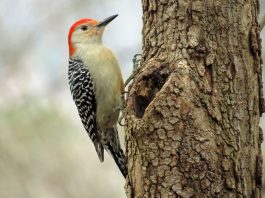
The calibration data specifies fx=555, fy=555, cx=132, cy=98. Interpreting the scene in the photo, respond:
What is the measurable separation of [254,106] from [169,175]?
764 millimetres

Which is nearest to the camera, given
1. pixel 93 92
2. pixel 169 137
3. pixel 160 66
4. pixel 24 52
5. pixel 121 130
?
pixel 169 137

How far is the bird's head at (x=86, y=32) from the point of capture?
20.1 feet

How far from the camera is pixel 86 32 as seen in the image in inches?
242

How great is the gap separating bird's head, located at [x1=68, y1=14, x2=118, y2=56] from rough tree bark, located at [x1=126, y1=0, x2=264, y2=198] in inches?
87.6

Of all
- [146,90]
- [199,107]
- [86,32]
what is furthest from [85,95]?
[199,107]

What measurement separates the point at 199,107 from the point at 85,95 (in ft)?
8.02

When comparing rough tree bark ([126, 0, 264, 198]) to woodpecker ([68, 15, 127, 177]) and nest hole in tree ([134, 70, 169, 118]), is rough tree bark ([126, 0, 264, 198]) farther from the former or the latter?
woodpecker ([68, 15, 127, 177])

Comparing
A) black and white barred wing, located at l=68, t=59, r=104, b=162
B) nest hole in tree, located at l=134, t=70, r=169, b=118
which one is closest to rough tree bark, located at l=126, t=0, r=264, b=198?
nest hole in tree, located at l=134, t=70, r=169, b=118

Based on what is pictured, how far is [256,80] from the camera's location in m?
3.82

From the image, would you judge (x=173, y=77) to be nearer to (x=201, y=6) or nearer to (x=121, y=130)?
(x=201, y=6)

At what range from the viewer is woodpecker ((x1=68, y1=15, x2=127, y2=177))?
578cm

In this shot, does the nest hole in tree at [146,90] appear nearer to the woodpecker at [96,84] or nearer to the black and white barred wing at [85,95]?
the woodpecker at [96,84]

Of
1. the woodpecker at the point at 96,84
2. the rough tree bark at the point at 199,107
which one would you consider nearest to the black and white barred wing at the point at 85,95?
the woodpecker at the point at 96,84

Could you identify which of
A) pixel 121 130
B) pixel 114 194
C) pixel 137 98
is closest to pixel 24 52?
pixel 121 130
